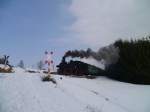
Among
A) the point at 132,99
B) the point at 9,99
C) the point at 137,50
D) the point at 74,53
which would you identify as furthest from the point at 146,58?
the point at 9,99

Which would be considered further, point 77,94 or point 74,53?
point 74,53

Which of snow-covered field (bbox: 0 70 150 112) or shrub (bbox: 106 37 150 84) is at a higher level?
shrub (bbox: 106 37 150 84)

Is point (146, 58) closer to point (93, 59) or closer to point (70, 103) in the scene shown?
point (93, 59)

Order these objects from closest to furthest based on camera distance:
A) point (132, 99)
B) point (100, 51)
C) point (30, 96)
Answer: point (30, 96)
point (132, 99)
point (100, 51)

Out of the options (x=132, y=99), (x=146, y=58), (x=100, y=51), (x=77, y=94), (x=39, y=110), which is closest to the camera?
(x=39, y=110)

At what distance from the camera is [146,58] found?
20.0m

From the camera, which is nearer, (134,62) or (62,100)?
(62,100)

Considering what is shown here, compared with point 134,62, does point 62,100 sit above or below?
below

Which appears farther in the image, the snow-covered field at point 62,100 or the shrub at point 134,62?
the shrub at point 134,62

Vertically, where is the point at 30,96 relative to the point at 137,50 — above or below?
below

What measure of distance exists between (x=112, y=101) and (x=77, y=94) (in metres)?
1.71

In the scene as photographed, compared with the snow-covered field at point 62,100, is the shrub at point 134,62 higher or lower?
higher

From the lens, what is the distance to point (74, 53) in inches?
1121

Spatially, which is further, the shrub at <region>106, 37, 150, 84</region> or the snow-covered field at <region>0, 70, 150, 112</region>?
the shrub at <region>106, 37, 150, 84</region>
